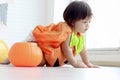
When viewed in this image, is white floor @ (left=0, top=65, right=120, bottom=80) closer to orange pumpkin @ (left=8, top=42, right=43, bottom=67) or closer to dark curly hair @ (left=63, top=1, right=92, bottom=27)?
orange pumpkin @ (left=8, top=42, right=43, bottom=67)

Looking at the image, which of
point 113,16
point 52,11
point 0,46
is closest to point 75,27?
point 0,46

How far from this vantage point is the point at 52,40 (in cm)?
135

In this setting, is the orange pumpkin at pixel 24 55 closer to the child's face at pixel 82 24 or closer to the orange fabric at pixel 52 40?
the orange fabric at pixel 52 40

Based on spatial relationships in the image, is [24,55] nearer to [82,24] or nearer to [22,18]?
[82,24]

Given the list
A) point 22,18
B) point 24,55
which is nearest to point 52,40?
point 24,55

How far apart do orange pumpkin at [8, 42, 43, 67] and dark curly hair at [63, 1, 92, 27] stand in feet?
0.82

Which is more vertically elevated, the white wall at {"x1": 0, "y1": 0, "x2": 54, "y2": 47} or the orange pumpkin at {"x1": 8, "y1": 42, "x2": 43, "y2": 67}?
the white wall at {"x1": 0, "y1": 0, "x2": 54, "y2": 47}

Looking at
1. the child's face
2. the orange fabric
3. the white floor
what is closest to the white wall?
the orange fabric

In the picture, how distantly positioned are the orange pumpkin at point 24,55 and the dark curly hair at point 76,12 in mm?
250

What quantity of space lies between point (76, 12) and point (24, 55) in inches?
13.7

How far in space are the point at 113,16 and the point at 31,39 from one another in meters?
0.85

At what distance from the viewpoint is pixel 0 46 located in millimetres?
1583

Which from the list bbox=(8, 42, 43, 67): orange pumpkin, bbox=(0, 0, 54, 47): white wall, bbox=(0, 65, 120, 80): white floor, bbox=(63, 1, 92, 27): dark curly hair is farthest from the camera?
bbox=(0, 0, 54, 47): white wall

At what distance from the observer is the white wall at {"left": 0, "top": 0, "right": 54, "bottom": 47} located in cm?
223
